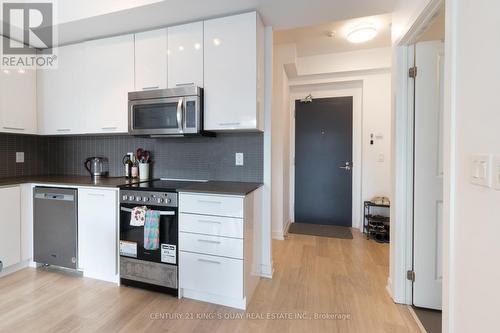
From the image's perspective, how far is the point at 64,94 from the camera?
267 cm

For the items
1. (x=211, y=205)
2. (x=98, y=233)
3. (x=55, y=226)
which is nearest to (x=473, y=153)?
(x=211, y=205)

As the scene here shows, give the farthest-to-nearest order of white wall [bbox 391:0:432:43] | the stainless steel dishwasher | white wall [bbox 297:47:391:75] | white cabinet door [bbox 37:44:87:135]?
white wall [bbox 297:47:391:75] < white cabinet door [bbox 37:44:87:135] < the stainless steel dishwasher < white wall [bbox 391:0:432:43]

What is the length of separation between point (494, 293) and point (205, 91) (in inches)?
84.0

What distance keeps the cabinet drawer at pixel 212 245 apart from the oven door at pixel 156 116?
3.06ft

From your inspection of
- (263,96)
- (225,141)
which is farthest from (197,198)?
(263,96)

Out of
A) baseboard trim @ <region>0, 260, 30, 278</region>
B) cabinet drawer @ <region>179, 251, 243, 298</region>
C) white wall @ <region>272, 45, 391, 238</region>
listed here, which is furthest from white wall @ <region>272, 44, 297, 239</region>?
baseboard trim @ <region>0, 260, 30, 278</region>

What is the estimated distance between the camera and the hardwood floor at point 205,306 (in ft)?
5.38

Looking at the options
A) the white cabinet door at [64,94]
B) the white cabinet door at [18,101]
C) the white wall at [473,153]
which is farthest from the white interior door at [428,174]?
the white cabinet door at [18,101]

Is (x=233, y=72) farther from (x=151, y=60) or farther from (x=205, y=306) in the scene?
(x=205, y=306)

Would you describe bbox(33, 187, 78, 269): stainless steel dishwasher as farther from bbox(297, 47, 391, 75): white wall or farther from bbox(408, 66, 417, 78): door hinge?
bbox(297, 47, 391, 75): white wall

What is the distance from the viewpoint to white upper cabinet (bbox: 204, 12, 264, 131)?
2.03 m

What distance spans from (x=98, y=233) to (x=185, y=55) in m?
1.81

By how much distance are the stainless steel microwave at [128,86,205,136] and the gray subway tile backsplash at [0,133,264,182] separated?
380 millimetres

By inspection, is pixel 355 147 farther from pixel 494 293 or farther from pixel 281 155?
pixel 494 293
